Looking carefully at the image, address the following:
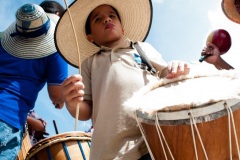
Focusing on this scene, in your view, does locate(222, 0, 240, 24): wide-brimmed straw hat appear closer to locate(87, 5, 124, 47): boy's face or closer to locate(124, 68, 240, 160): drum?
locate(87, 5, 124, 47): boy's face

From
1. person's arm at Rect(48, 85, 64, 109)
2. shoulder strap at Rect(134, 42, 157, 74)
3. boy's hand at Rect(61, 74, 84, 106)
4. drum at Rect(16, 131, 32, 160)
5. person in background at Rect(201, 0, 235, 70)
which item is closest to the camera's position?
boy's hand at Rect(61, 74, 84, 106)

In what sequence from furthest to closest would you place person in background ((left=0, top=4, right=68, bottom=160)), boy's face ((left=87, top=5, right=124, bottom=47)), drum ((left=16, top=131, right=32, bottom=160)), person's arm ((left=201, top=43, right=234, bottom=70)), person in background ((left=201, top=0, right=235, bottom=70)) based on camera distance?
person in background ((left=201, top=0, right=235, bottom=70)), person's arm ((left=201, top=43, right=234, bottom=70)), drum ((left=16, top=131, right=32, bottom=160)), person in background ((left=0, top=4, right=68, bottom=160)), boy's face ((left=87, top=5, right=124, bottom=47))

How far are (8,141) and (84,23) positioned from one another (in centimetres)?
85

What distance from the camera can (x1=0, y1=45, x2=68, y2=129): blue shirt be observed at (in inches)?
74.7

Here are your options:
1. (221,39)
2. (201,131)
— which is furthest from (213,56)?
(201,131)

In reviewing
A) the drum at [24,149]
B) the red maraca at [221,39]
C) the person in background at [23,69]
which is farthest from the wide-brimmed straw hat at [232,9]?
the drum at [24,149]

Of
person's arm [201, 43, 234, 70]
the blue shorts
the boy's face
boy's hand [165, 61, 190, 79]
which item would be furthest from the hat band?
person's arm [201, 43, 234, 70]

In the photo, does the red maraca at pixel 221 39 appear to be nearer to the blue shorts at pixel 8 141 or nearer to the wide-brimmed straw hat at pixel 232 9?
the wide-brimmed straw hat at pixel 232 9

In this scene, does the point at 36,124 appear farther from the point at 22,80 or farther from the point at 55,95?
the point at 22,80

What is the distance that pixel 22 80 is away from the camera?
1.98m

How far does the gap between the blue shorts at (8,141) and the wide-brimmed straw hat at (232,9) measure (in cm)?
274

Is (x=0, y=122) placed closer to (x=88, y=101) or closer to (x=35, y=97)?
(x=35, y=97)

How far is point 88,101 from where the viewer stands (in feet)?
5.16

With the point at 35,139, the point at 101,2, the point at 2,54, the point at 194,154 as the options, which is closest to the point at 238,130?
the point at 194,154
